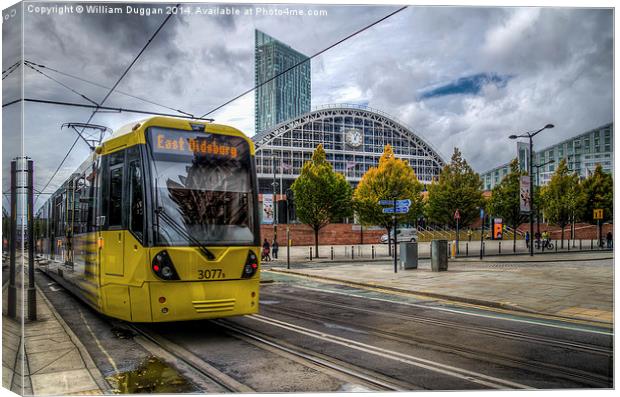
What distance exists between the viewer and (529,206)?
29.7m

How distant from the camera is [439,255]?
20.5 m

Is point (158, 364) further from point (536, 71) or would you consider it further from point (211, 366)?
point (536, 71)

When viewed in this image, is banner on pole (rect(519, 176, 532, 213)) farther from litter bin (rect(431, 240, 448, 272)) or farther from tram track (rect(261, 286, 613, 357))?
tram track (rect(261, 286, 613, 357))

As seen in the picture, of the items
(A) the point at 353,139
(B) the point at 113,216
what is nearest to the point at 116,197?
(B) the point at 113,216

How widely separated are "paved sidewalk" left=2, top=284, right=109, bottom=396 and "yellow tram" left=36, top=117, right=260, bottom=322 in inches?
39.3

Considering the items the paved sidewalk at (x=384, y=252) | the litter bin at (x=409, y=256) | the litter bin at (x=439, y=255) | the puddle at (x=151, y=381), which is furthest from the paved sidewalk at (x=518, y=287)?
the paved sidewalk at (x=384, y=252)

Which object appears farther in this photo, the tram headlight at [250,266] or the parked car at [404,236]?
the parked car at [404,236]

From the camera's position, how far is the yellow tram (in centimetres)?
708

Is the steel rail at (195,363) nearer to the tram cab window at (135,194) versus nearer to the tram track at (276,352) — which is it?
the tram track at (276,352)

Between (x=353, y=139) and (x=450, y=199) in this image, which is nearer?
(x=353, y=139)

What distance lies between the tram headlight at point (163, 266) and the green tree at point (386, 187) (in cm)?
1907

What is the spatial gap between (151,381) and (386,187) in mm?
22529

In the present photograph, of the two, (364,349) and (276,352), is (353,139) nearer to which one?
(364,349)

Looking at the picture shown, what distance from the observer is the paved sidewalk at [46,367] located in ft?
18.7
